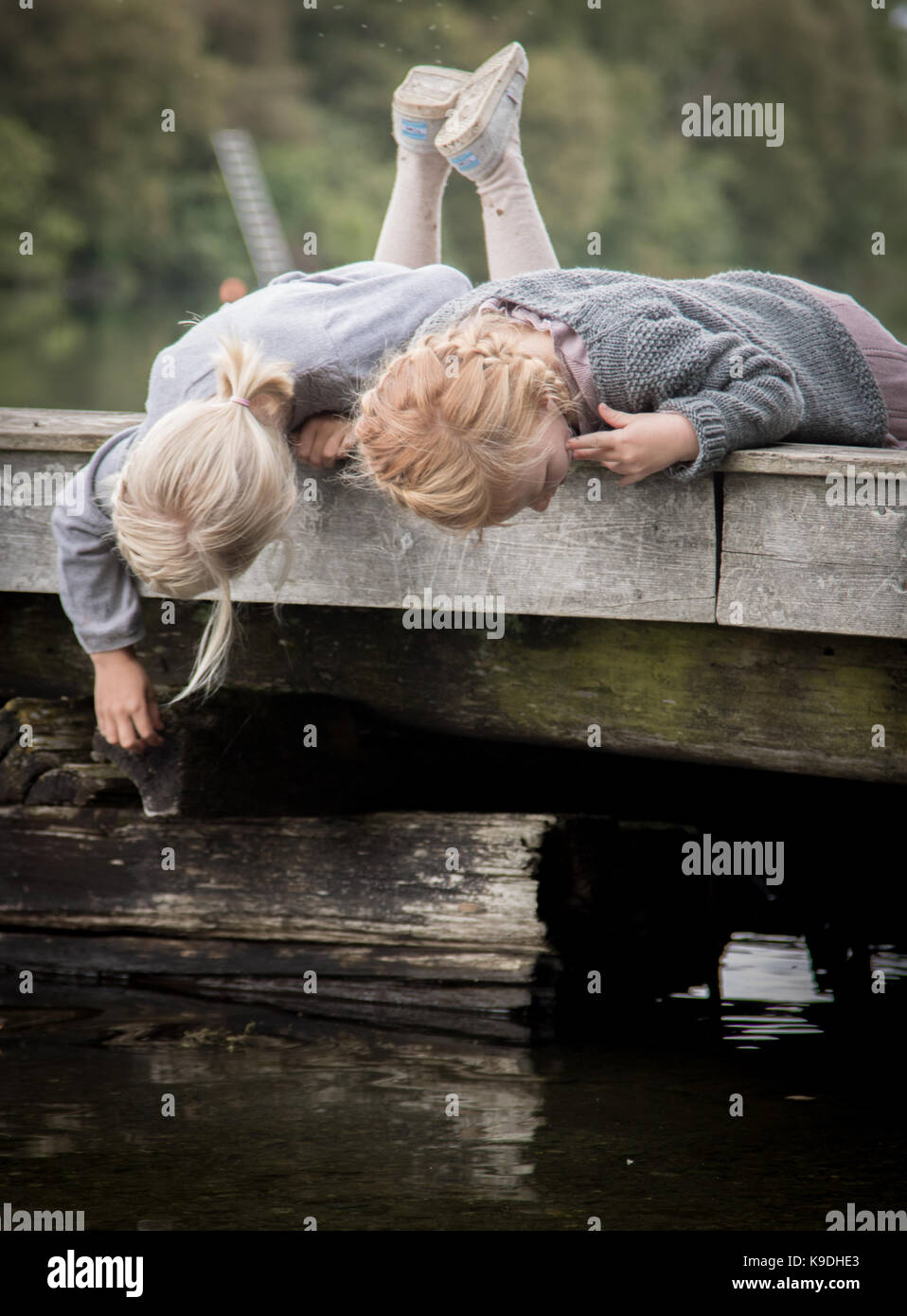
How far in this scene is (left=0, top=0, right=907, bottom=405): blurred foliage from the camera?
46.1m

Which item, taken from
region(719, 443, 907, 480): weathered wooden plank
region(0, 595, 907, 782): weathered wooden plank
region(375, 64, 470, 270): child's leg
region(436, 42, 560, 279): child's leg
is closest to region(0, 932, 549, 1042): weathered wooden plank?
region(0, 595, 907, 782): weathered wooden plank

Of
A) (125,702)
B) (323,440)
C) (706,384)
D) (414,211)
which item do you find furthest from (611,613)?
(414,211)

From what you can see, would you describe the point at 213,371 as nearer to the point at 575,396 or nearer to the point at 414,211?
the point at 575,396

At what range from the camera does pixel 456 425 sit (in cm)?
285

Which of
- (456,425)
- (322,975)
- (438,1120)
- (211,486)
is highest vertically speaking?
(456,425)

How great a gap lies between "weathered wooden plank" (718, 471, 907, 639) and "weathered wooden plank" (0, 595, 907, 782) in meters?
0.25

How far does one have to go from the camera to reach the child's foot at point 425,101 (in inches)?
169

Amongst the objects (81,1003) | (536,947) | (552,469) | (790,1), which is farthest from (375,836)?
(790,1)

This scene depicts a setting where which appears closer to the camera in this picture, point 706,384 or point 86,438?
point 706,384

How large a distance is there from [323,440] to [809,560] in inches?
41.1

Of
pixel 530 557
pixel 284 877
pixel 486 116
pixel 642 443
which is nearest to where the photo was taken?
pixel 642 443

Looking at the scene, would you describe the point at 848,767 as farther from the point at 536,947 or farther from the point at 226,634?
the point at 226,634

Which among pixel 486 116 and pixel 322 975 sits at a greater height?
pixel 486 116
